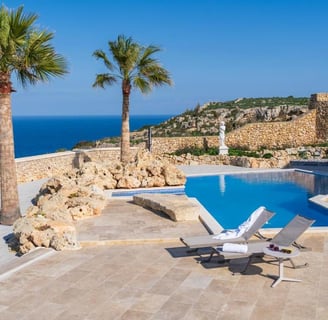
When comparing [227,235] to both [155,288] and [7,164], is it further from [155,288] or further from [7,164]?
[7,164]

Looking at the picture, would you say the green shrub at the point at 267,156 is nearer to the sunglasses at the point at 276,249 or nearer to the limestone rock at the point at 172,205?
the limestone rock at the point at 172,205

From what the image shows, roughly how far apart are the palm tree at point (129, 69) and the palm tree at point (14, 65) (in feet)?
25.0

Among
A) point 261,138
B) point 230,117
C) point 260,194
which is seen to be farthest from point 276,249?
point 230,117

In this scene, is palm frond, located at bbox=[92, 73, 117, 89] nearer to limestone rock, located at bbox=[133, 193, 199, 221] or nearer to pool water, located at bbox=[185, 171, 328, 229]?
pool water, located at bbox=[185, 171, 328, 229]

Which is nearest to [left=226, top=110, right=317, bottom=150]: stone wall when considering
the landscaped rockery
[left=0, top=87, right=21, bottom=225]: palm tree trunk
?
the landscaped rockery

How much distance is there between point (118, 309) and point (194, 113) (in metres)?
39.2

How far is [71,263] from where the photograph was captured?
22.5 feet

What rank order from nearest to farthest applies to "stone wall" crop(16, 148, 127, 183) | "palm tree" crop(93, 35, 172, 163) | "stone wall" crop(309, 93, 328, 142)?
"stone wall" crop(16, 148, 127, 183) → "palm tree" crop(93, 35, 172, 163) → "stone wall" crop(309, 93, 328, 142)

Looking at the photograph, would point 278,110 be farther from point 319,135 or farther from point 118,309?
point 118,309

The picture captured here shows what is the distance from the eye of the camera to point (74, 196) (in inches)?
439

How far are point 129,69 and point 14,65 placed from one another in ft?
27.0

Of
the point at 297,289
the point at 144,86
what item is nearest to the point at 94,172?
the point at 144,86

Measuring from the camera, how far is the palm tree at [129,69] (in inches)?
686

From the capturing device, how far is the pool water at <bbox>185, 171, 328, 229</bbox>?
11.7m
